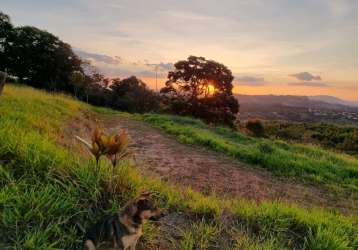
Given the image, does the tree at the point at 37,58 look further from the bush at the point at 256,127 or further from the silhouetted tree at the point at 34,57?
the bush at the point at 256,127

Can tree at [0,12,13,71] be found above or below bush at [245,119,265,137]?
above

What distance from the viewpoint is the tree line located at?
29.4 metres

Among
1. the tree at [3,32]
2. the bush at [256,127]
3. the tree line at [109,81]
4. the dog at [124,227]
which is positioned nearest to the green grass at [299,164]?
the dog at [124,227]

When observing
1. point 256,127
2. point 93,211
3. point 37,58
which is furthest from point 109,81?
point 93,211

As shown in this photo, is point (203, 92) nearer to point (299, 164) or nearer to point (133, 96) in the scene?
point (133, 96)

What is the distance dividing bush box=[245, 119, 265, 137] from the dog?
18513 millimetres

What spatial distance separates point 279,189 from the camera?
6.57 meters

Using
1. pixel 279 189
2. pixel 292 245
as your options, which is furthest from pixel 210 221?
pixel 279 189

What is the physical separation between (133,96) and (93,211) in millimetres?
31735

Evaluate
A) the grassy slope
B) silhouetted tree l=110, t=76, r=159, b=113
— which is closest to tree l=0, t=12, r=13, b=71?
silhouetted tree l=110, t=76, r=159, b=113

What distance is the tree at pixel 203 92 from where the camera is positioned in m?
31.9

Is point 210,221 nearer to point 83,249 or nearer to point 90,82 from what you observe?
point 83,249

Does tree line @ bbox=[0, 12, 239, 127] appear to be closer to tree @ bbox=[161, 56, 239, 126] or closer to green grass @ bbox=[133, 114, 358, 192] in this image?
tree @ bbox=[161, 56, 239, 126]

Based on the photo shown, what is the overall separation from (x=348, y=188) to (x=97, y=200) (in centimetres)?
623
